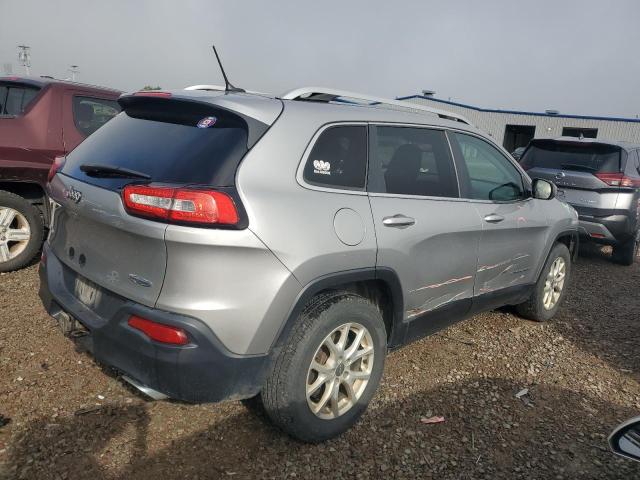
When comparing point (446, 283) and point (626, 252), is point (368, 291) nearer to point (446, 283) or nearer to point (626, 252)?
point (446, 283)

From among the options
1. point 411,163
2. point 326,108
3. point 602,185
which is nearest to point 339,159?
point 326,108

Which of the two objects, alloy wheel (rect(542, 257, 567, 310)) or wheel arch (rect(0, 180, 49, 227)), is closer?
alloy wheel (rect(542, 257, 567, 310))

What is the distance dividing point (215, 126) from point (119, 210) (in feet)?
1.87

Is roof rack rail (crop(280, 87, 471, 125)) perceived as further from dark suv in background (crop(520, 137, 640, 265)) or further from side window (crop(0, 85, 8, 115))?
dark suv in background (crop(520, 137, 640, 265))

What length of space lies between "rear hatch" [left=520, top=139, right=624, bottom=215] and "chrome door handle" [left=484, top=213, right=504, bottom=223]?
3.53 meters

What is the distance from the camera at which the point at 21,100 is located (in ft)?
16.0

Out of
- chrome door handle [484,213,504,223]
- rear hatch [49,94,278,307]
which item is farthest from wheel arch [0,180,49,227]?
chrome door handle [484,213,504,223]

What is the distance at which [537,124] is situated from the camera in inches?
1187

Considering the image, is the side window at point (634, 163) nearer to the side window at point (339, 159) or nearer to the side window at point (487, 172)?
the side window at point (487, 172)

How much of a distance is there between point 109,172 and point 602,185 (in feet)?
19.8

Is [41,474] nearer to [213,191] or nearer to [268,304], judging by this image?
[268,304]

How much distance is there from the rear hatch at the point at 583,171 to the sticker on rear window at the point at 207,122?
5559 millimetres

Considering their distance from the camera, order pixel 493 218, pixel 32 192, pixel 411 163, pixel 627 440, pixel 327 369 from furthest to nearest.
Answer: pixel 32 192
pixel 493 218
pixel 411 163
pixel 327 369
pixel 627 440

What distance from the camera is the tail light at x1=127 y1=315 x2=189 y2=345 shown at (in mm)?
2043
